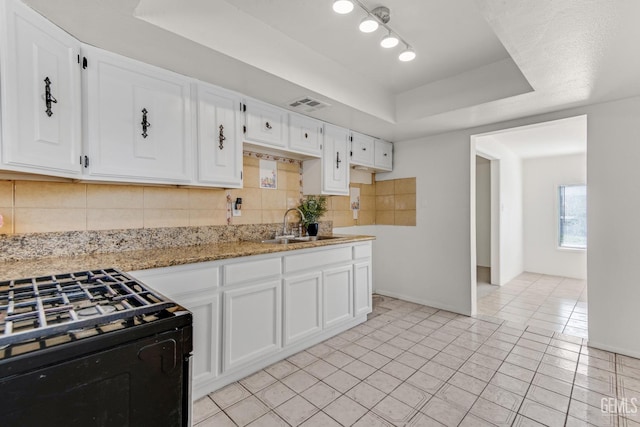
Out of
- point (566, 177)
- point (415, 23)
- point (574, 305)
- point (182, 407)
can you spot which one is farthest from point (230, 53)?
point (566, 177)

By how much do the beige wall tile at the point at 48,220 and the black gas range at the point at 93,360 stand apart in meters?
0.92

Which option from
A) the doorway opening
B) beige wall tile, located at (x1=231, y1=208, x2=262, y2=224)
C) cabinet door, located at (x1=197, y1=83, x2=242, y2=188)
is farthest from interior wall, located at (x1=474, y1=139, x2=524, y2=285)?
cabinet door, located at (x1=197, y1=83, x2=242, y2=188)

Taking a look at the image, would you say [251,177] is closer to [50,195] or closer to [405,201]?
[50,195]

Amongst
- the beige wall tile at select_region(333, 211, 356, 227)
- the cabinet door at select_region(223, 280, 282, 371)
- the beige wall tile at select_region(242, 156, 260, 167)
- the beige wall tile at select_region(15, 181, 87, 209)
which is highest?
the beige wall tile at select_region(242, 156, 260, 167)

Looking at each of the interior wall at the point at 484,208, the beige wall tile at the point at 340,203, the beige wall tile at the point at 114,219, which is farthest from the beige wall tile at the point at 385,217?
the beige wall tile at the point at 114,219

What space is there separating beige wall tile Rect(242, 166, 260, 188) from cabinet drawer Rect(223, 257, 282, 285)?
0.92m

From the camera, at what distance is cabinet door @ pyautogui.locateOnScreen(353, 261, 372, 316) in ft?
10.1

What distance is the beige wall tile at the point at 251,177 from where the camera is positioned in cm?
283

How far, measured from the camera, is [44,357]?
2.21 feet

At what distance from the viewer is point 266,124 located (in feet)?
8.52

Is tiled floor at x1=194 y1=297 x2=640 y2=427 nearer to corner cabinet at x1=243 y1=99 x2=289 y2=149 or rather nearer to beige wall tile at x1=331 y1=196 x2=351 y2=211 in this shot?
beige wall tile at x1=331 y1=196 x2=351 y2=211

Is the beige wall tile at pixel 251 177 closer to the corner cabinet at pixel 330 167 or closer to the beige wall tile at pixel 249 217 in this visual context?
the beige wall tile at pixel 249 217

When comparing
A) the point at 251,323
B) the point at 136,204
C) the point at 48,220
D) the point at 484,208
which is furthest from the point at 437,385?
the point at 484,208

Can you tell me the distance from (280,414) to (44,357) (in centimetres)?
145
